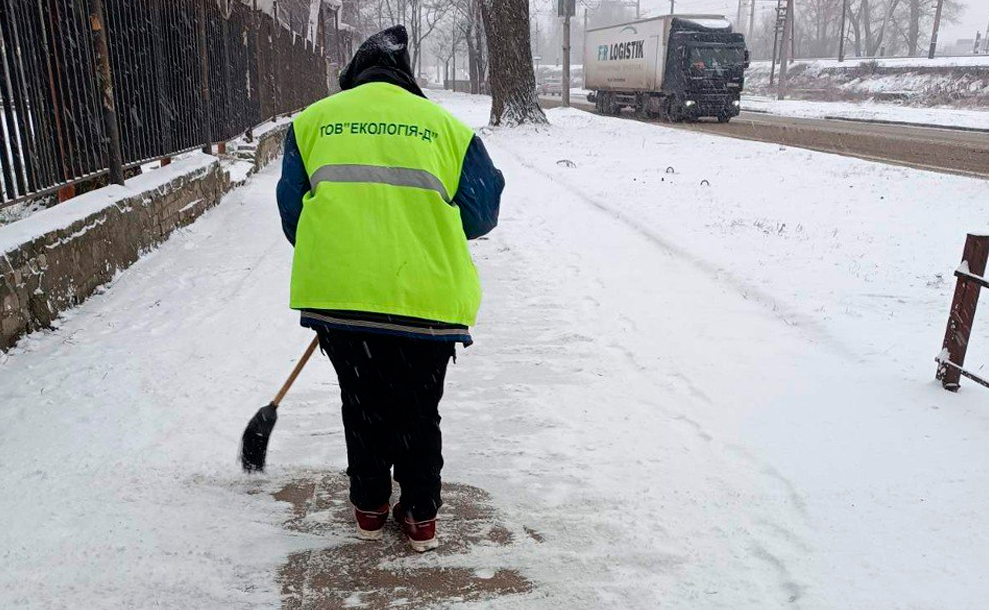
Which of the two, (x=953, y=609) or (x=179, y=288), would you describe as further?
(x=179, y=288)

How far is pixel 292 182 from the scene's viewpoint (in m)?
2.60

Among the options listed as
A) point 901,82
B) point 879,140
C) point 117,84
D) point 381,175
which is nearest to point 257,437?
point 381,175

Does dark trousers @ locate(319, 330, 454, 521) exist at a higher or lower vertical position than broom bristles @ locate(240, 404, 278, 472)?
higher

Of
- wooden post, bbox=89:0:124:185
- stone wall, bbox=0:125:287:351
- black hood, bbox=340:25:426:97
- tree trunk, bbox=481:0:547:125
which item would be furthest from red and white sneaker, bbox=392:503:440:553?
tree trunk, bbox=481:0:547:125

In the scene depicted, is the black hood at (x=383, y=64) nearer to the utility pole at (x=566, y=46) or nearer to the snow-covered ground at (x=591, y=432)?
the snow-covered ground at (x=591, y=432)

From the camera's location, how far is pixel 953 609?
101 inches

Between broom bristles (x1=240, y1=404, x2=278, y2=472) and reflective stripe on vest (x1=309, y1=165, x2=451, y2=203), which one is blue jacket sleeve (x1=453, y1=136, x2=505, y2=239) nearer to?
reflective stripe on vest (x1=309, y1=165, x2=451, y2=203)

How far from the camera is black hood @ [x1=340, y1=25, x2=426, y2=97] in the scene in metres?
2.61

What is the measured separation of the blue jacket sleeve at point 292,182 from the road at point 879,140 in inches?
509

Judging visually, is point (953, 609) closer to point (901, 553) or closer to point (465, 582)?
point (901, 553)

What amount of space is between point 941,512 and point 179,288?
5.29m

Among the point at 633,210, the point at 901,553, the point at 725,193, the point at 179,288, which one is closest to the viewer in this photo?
the point at 901,553

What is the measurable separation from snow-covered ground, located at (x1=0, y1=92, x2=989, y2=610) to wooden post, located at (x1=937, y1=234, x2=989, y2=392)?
5.3 inches

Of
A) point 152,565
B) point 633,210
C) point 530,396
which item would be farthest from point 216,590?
point 633,210
